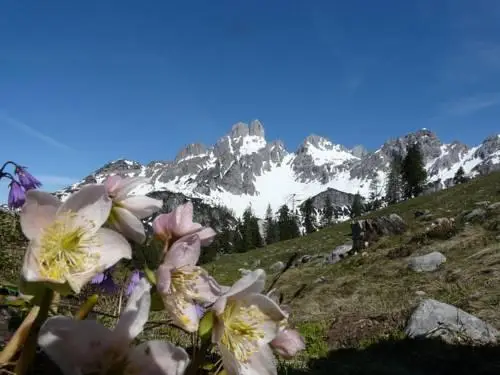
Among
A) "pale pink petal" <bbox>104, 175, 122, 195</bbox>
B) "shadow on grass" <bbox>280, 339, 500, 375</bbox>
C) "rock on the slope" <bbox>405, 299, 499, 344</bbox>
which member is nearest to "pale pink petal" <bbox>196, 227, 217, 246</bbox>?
"pale pink petal" <bbox>104, 175, 122, 195</bbox>

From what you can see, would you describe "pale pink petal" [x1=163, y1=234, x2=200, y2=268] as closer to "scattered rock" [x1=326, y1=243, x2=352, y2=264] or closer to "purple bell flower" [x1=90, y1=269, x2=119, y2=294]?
"purple bell flower" [x1=90, y1=269, x2=119, y2=294]

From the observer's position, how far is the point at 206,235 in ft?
3.93

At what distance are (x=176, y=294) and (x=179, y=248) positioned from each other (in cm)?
10

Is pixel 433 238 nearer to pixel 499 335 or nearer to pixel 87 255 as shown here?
pixel 499 335

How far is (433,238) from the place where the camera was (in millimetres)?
11516

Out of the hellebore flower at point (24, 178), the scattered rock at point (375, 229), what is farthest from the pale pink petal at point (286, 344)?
the scattered rock at point (375, 229)

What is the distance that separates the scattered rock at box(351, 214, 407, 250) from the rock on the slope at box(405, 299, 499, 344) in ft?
30.2

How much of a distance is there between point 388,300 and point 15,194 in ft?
21.3

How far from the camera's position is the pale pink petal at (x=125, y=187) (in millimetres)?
1191

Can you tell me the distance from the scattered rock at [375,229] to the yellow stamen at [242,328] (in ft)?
45.8

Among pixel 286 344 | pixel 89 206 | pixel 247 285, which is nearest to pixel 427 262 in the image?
pixel 286 344

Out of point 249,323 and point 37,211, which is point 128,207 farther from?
point 249,323

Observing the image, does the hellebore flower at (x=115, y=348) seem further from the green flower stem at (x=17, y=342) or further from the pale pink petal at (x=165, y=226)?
the pale pink petal at (x=165, y=226)

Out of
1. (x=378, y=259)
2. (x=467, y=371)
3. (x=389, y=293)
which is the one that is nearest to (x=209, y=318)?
(x=467, y=371)
